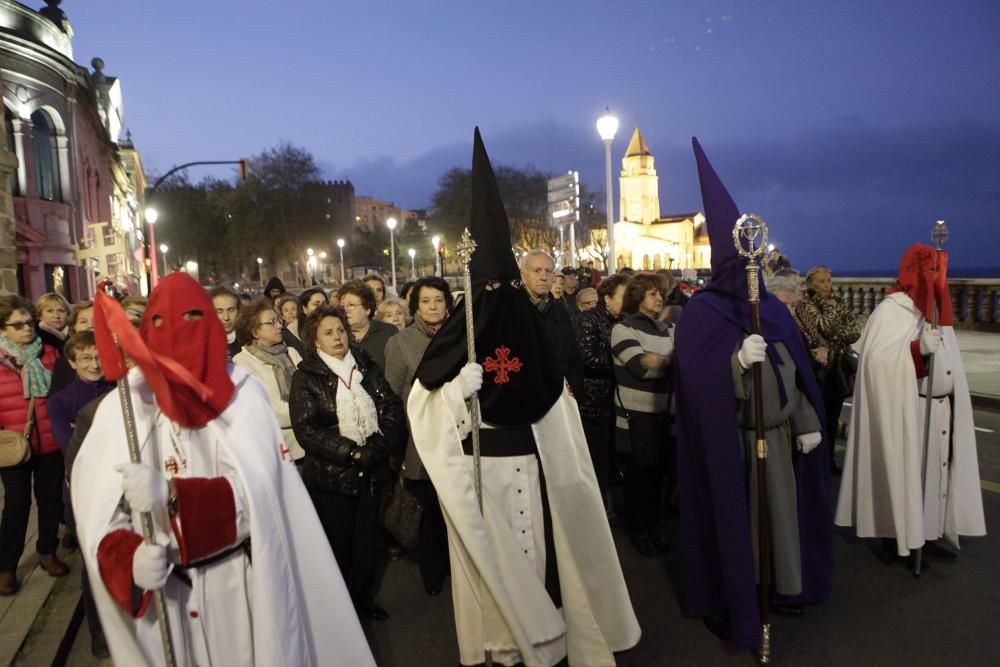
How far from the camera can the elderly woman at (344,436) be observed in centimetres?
414

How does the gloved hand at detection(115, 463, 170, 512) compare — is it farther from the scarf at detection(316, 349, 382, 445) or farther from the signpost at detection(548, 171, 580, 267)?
the signpost at detection(548, 171, 580, 267)

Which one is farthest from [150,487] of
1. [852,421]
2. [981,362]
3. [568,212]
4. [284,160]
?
[284,160]

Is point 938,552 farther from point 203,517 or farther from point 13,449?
point 13,449

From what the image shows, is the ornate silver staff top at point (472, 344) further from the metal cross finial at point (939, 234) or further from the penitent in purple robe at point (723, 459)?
the metal cross finial at point (939, 234)

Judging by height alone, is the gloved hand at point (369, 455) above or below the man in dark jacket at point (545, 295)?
below

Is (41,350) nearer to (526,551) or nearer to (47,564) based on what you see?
(47,564)

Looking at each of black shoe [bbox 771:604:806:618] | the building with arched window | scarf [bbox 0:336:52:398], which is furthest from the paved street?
the building with arched window

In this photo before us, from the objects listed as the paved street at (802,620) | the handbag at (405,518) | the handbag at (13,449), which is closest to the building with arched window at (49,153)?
the handbag at (13,449)

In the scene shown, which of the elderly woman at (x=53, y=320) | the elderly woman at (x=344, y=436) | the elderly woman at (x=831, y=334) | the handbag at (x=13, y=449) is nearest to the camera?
the elderly woman at (x=344, y=436)

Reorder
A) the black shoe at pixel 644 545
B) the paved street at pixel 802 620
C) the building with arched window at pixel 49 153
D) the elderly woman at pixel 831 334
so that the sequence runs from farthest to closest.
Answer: the building with arched window at pixel 49 153 → the elderly woman at pixel 831 334 → the black shoe at pixel 644 545 → the paved street at pixel 802 620

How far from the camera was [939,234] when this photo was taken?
15.9ft

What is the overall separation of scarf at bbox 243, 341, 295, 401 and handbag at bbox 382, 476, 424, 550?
1.15 metres

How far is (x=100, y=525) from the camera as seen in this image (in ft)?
7.74

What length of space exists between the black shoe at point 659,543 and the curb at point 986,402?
23.1ft
